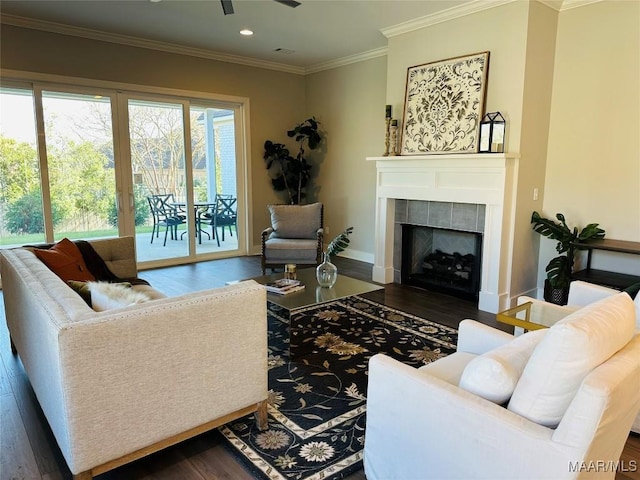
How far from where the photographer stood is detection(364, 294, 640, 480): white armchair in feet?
3.84

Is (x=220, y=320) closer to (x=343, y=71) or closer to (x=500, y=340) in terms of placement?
(x=500, y=340)

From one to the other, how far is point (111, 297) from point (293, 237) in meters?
3.60

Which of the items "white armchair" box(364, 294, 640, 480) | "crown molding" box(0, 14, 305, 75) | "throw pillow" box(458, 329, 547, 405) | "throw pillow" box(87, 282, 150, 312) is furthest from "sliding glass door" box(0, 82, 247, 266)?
→ "throw pillow" box(458, 329, 547, 405)

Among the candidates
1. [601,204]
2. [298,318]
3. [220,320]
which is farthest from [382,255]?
[220,320]

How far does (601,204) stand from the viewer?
3.93 m

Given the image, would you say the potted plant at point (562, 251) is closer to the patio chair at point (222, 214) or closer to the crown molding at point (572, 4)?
the crown molding at point (572, 4)

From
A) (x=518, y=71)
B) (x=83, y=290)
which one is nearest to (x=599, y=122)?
(x=518, y=71)

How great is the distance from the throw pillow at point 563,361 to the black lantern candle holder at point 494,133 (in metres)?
2.83

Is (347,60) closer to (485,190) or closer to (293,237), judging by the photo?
(293,237)

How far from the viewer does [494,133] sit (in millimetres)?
3898

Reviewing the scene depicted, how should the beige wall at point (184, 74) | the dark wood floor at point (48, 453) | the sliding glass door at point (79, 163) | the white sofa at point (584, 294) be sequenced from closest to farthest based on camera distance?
the dark wood floor at point (48, 453), the white sofa at point (584, 294), the beige wall at point (184, 74), the sliding glass door at point (79, 163)

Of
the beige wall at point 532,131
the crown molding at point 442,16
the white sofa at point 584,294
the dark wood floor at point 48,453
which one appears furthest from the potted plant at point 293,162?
the white sofa at point 584,294

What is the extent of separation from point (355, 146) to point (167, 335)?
488 centimetres

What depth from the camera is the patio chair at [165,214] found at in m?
5.77
